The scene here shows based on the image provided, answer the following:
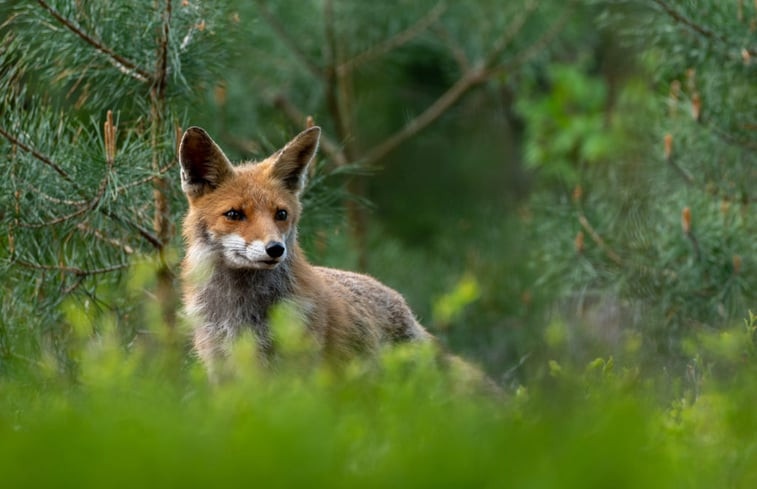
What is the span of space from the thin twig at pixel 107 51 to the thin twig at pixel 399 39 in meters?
6.08

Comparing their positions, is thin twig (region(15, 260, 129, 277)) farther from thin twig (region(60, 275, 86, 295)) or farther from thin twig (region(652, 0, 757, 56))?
thin twig (region(652, 0, 757, 56))

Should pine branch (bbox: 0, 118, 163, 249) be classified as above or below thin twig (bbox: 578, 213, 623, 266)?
above

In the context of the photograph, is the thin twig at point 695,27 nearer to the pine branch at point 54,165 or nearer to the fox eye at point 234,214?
the fox eye at point 234,214

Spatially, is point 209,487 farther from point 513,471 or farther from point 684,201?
point 684,201

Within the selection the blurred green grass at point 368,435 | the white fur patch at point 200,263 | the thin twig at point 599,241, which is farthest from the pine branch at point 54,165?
the thin twig at point 599,241

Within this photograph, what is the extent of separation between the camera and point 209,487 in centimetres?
239

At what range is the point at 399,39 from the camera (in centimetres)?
1207

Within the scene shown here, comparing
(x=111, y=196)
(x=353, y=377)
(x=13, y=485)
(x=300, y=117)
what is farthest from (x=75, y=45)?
(x=300, y=117)

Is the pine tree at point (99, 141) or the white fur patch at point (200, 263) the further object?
Answer: the pine tree at point (99, 141)

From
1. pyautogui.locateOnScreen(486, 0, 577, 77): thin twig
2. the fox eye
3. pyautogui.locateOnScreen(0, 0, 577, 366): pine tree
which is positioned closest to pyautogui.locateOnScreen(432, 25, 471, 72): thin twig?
pyautogui.locateOnScreen(486, 0, 577, 77): thin twig

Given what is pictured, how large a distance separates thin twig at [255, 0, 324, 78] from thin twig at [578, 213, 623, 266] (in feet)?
14.9

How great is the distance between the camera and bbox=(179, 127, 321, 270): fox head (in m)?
5.43

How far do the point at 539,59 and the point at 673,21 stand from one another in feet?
14.1

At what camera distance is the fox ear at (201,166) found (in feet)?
18.4
